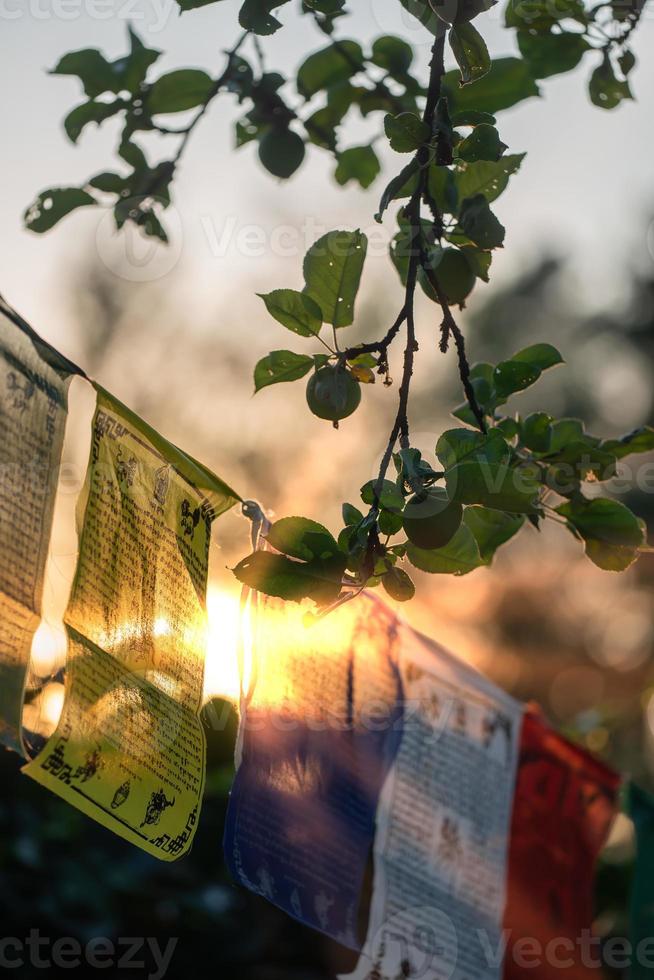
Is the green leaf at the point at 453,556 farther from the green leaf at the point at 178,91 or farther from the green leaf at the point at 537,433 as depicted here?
the green leaf at the point at 178,91

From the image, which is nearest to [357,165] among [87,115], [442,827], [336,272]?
[87,115]

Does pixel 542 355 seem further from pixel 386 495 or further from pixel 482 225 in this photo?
pixel 386 495

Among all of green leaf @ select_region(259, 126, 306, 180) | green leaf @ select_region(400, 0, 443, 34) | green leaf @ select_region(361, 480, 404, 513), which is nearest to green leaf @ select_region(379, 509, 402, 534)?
green leaf @ select_region(361, 480, 404, 513)

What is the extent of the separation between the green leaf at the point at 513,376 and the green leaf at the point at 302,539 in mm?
289

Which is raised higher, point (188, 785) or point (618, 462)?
point (618, 462)

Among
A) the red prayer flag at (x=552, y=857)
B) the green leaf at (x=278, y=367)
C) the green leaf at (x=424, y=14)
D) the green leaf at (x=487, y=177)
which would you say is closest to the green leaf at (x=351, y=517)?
the green leaf at (x=278, y=367)

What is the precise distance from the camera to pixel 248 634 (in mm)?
1187

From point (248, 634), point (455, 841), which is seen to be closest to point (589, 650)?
point (455, 841)

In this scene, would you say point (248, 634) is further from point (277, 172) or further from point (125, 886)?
point (125, 886)

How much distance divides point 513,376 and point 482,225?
7.0 inches

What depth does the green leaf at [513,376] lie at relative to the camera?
3.73 feet

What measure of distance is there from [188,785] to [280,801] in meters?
0.18

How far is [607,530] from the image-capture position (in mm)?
1126

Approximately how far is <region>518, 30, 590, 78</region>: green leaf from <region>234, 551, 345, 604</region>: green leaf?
0.69 meters
